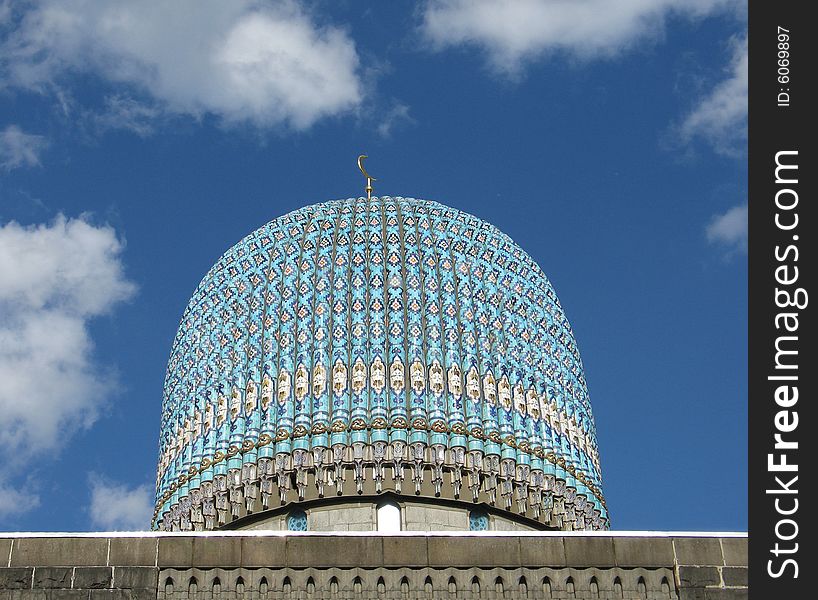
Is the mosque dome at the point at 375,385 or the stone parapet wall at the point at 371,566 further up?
the mosque dome at the point at 375,385

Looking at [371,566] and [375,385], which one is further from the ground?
[375,385]

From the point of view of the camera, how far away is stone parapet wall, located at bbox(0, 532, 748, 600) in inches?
496

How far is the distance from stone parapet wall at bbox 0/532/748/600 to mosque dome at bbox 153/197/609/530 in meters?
4.30

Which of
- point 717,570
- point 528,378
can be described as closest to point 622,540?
point 717,570

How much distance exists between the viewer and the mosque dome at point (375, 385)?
17.6 metres

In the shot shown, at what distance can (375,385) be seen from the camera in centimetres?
1831

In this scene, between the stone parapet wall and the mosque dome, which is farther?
the mosque dome

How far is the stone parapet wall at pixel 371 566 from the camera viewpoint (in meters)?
12.6

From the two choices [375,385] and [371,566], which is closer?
[371,566]

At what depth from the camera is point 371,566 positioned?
1284 cm

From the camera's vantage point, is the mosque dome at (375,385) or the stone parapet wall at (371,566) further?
the mosque dome at (375,385)

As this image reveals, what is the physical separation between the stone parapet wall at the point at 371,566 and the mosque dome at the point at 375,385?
4305 mm

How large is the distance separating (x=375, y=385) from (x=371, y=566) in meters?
5.63
